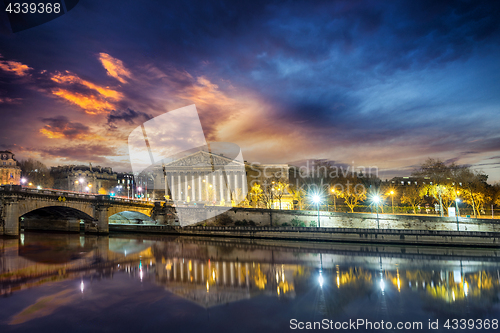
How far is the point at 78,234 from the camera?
4322cm

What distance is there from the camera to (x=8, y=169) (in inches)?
2921

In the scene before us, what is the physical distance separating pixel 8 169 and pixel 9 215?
54163 millimetres

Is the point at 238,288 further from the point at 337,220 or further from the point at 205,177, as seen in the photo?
the point at 205,177

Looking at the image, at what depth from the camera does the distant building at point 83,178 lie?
100625 mm

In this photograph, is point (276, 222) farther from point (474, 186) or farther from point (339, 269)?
point (474, 186)

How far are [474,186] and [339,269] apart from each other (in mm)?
37659

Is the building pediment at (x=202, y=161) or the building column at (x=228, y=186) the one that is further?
the building pediment at (x=202, y=161)

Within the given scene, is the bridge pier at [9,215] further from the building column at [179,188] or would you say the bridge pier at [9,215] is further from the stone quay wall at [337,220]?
the building column at [179,188]

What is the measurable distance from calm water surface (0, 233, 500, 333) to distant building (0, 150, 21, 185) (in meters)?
56.9

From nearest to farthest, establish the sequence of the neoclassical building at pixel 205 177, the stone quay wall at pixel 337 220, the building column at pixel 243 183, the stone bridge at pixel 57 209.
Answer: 1. the stone bridge at pixel 57 209
2. the stone quay wall at pixel 337 220
3. the building column at pixel 243 183
4. the neoclassical building at pixel 205 177

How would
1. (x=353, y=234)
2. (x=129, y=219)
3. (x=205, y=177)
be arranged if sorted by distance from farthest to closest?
(x=205, y=177) < (x=129, y=219) < (x=353, y=234)

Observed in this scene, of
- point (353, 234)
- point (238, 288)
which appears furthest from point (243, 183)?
point (238, 288)

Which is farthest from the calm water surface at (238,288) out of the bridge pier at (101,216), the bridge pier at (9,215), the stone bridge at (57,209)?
the bridge pier at (101,216)

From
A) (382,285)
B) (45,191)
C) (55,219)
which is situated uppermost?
(45,191)
